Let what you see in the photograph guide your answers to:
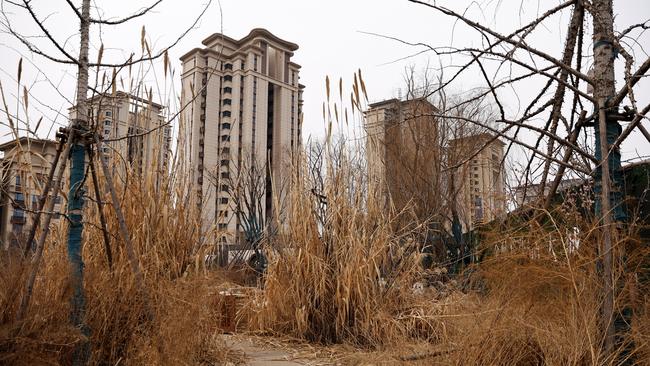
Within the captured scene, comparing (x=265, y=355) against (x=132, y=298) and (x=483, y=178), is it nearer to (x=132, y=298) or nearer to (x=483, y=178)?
(x=132, y=298)

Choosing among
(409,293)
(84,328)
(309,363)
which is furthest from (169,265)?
(409,293)

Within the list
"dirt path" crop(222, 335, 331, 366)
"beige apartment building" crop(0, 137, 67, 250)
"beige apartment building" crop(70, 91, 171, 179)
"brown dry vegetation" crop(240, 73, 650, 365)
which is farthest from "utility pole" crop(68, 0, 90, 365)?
"brown dry vegetation" crop(240, 73, 650, 365)

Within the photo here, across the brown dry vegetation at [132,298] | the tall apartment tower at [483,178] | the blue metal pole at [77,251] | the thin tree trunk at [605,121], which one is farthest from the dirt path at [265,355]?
the thin tree trunk at [605,121]

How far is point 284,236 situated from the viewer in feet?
12.8

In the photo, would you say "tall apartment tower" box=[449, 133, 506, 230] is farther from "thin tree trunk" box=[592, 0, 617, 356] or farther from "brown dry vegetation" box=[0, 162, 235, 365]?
"brown dry vegetation" box=[0, 162, 235, 365]

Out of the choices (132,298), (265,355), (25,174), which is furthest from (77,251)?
(265,355)

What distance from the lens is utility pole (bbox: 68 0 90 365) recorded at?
75.1 inches

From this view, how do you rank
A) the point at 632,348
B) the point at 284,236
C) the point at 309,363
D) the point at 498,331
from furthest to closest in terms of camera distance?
the point at 284,236 < the point at 309,363 < the point at 498,331 < the point at 632,348

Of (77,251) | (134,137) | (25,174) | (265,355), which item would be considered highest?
(134,137)

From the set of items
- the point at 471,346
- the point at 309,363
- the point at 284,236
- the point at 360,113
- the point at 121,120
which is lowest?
the point at 309,363

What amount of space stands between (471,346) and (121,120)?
2.39m

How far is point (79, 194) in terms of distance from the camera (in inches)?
78.4

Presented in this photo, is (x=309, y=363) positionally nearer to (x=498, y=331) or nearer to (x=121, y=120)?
(x=498, y=331)

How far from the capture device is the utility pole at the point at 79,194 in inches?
75.1
